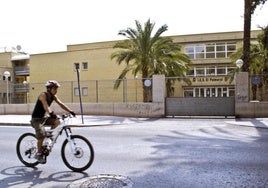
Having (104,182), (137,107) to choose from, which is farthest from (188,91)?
(104,182)

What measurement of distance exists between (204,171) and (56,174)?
2.80 meters

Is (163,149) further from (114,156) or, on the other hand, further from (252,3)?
(252,3)

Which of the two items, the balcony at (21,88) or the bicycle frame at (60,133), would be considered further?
the balcony at (21,88)

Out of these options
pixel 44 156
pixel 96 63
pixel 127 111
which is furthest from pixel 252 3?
pixel 96 63

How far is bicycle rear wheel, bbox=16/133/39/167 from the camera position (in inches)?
283

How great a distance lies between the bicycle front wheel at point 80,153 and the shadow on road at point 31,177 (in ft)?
0.69

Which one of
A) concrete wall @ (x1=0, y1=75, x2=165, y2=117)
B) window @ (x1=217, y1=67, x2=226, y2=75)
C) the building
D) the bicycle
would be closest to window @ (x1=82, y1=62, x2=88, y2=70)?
the building

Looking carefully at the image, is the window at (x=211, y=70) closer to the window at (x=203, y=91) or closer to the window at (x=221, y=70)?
the window at (x=221, y=70)

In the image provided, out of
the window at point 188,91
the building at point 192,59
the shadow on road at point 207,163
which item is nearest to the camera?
the shadow on road at point 207,163

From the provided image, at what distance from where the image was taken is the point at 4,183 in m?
5.95

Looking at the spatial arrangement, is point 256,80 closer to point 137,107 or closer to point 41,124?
point 137,107

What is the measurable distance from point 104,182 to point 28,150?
2265 millimetres

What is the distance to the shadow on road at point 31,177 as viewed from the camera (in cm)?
590

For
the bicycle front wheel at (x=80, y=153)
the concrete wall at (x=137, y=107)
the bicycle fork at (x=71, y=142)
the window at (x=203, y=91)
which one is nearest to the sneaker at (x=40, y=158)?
the bicycle front wheel at (x=80, y=153)
